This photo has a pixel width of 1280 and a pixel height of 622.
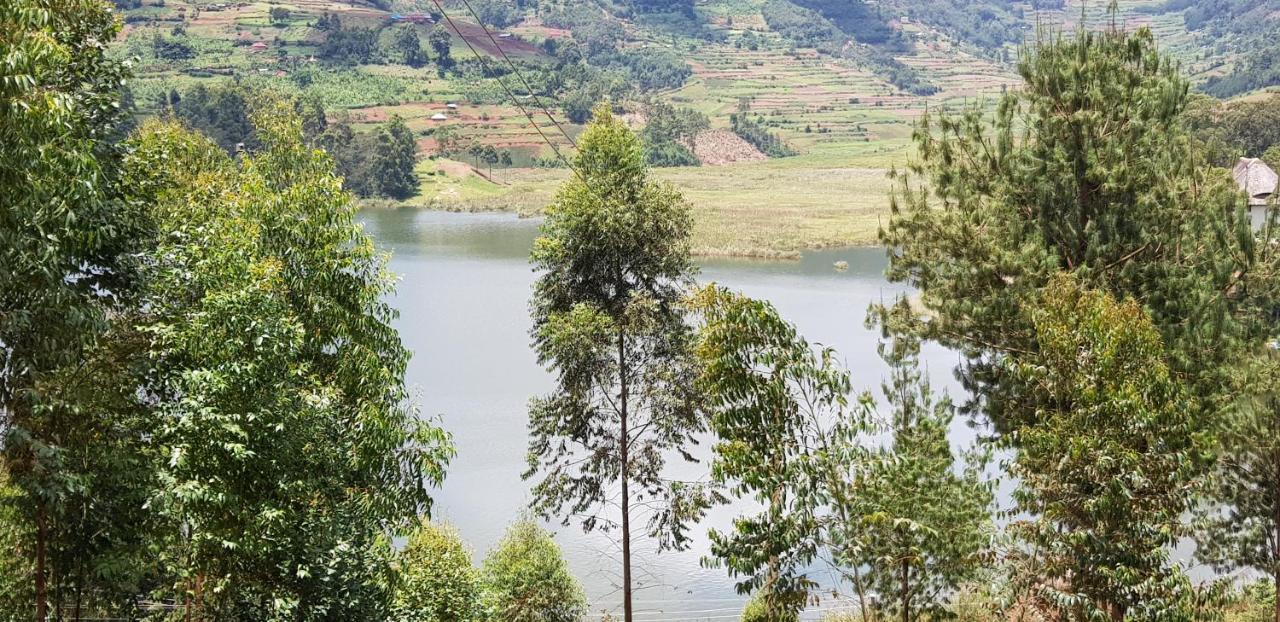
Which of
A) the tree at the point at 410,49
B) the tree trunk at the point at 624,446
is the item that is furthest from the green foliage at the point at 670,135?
the tree trunk at the point at 624,446

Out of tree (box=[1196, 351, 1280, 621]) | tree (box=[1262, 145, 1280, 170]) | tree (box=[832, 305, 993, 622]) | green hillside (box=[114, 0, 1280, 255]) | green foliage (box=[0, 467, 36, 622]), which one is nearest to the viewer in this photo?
tree (box=[832, 305, 993, 622])

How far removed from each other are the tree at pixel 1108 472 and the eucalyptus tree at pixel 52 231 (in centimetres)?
681

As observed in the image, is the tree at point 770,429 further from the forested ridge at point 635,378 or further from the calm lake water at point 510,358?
the calm lake water at point 510,358

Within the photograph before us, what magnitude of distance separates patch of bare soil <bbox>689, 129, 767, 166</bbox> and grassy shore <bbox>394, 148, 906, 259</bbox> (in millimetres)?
4374

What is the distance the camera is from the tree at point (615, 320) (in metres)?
14.0

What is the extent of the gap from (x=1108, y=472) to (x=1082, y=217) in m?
6.18

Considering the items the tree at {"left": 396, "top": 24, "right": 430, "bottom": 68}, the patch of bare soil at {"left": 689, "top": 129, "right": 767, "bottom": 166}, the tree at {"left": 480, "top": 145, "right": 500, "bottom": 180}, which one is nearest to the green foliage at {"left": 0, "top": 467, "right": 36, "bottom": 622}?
the tree at {"left": 480, "top": 145, "right": 500, "bottom": 180}

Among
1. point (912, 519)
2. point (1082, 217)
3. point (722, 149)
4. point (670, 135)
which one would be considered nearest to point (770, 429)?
point (912, 519)

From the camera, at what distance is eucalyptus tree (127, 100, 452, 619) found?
8.84 metres

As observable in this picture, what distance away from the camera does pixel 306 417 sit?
Answer: 9406 millimetres

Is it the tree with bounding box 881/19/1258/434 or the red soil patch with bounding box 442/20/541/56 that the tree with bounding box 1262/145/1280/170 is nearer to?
the tree with bounding box 881/19/1258/434

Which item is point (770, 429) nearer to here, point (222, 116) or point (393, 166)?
point (393, 166)

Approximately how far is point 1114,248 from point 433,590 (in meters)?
8.45

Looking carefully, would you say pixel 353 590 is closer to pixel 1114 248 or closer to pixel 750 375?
pixel 750 375
